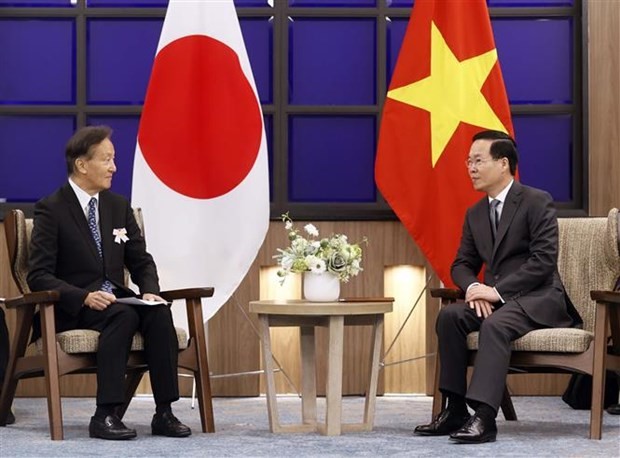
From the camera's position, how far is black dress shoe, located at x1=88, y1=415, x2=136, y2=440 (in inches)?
156

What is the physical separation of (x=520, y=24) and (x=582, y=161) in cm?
74

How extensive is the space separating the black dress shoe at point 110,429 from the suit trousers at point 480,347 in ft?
3.70

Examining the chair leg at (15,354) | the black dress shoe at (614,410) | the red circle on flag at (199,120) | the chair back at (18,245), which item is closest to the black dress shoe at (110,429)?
the chair leg at (15,354)

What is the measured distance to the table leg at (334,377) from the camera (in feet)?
13.6

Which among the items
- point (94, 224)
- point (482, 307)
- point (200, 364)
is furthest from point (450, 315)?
point (94, 224)

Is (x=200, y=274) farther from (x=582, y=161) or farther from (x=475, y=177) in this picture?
(x=582, y=161)

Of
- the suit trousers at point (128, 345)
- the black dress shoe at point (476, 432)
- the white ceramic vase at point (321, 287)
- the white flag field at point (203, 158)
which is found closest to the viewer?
the black dress shoe at point (476, 432)

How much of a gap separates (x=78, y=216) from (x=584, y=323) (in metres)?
2.02

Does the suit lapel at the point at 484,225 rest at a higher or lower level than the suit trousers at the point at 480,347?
higher

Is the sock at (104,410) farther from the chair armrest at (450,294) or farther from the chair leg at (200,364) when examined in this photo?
the chair armrest at (450,294)

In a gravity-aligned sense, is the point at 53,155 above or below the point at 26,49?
below

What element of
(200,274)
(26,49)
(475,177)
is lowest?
(200,274)

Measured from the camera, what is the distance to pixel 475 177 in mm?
4441

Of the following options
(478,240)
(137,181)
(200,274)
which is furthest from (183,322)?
(478,240)
